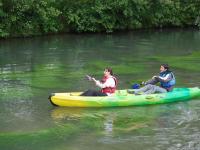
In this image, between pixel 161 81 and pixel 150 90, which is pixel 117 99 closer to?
pixel 150 90

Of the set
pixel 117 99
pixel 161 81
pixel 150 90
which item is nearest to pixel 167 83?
pixel 161 81

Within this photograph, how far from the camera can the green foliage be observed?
112ft

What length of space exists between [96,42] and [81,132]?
20800mm

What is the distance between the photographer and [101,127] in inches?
548

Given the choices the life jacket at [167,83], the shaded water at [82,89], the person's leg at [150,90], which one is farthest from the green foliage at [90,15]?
the life jacket at [167,83]

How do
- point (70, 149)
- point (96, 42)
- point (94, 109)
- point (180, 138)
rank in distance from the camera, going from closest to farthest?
point (70, 149), point (180, 138), point (94, 109), point (96, 42)

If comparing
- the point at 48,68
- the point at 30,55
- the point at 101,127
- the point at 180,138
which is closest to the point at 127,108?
the point at 101,127

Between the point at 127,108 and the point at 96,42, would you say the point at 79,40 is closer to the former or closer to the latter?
the point at 96,42

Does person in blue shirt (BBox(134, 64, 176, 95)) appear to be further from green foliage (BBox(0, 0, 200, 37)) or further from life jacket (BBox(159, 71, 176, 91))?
green foliage (BBox(0, 0, 200, 37))

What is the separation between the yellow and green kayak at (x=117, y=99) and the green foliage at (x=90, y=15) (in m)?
18.3

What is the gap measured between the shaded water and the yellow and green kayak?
21 centimetres

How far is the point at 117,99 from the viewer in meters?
15.9

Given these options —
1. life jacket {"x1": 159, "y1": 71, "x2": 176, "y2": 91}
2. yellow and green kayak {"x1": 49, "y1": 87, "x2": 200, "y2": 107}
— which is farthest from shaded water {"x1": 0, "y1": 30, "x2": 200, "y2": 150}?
life jacket {"x1": 159, "y1": 71, "x2": 176, "y2": 91}

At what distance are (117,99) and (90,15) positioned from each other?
2345 centimetres
